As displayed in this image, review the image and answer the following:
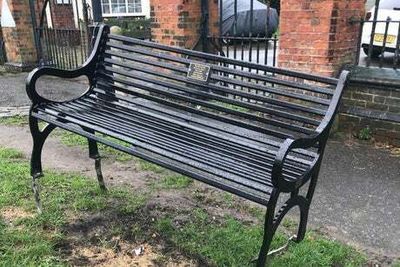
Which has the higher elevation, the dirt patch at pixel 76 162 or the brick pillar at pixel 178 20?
the brick pillar at pixel 178 20

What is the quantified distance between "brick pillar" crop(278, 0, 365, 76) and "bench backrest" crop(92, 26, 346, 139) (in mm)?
1447

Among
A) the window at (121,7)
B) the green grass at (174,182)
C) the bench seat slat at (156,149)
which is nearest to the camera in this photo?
the bench seat slat at (156,149)

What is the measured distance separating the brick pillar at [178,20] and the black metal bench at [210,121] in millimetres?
2226

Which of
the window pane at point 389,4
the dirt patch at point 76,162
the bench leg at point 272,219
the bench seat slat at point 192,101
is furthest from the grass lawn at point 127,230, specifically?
the window pane at point 389,4

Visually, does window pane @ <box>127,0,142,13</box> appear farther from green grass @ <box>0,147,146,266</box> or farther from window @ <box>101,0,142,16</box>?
green grass @ <box>0,147,146,266</box>

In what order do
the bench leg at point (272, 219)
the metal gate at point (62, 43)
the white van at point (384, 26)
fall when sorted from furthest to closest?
the metal gate at point (62, 43), the white van at point (384, 26), the bench leg at point (272, 219)

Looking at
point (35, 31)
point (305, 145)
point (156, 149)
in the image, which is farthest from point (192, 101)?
point (35, 31)

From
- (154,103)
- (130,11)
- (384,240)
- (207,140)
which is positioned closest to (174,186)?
(154,103)

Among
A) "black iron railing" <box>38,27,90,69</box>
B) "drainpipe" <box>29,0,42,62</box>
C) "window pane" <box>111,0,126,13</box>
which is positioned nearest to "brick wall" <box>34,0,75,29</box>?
"window pane" <box>111,0,126,13</box>

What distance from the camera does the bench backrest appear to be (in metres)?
2.62

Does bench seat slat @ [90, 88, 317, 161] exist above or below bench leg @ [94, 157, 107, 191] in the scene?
above

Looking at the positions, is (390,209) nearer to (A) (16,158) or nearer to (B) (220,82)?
(B) (220,82)

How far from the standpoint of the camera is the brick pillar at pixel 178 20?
5871mm

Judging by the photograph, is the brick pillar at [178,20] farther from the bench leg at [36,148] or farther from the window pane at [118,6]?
the window pane at [118,6]
